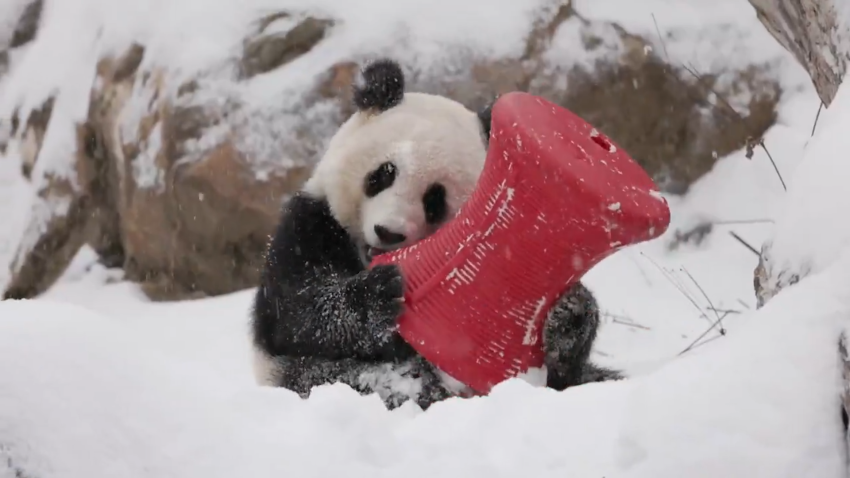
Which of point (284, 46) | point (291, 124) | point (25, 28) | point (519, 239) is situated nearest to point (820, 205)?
point (519, 239)

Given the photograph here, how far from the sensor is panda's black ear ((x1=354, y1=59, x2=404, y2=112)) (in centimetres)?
202

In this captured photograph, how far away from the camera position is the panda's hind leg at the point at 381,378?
1.75 meters

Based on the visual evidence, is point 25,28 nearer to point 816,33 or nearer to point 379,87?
point 379,87

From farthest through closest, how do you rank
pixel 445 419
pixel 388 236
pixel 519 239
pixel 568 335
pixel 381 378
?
pixel 388 236 → pixel 381 378 → pixel 568 335 → pixel 519 239 → pixel 445 419

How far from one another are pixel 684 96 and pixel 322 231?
266cm

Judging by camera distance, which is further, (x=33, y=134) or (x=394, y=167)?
(x=33, y=134)

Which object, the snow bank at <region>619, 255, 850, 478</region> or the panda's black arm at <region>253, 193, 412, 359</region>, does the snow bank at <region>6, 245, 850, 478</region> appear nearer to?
the snow bank at <region>619, 255, 850, 478</region>

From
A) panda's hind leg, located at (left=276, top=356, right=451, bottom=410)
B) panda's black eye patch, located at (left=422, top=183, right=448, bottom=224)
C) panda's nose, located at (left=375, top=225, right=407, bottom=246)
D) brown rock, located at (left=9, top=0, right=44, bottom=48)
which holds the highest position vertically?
panda's black eye patch, located at (left=422, top=183, right=448, bottom=224)

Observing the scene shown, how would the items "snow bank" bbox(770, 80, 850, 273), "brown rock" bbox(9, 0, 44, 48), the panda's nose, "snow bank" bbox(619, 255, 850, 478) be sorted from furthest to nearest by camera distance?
"brown rock" bbox(9, 0, 44, 48) → the panda's nose → "snow bank" bbox(770, 80, 850, 273) → "snow bank" bbox(619, 255, 850, 478)

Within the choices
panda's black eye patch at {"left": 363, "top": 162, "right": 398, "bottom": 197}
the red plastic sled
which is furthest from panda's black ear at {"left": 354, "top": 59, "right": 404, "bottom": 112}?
the red plastic sled

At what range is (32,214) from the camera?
4.89m

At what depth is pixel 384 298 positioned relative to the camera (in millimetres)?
1683

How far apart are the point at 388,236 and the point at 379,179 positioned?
0.15m

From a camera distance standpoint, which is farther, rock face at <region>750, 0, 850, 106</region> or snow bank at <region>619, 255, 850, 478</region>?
rock face at <region>750, 0, 850, 106</region>
